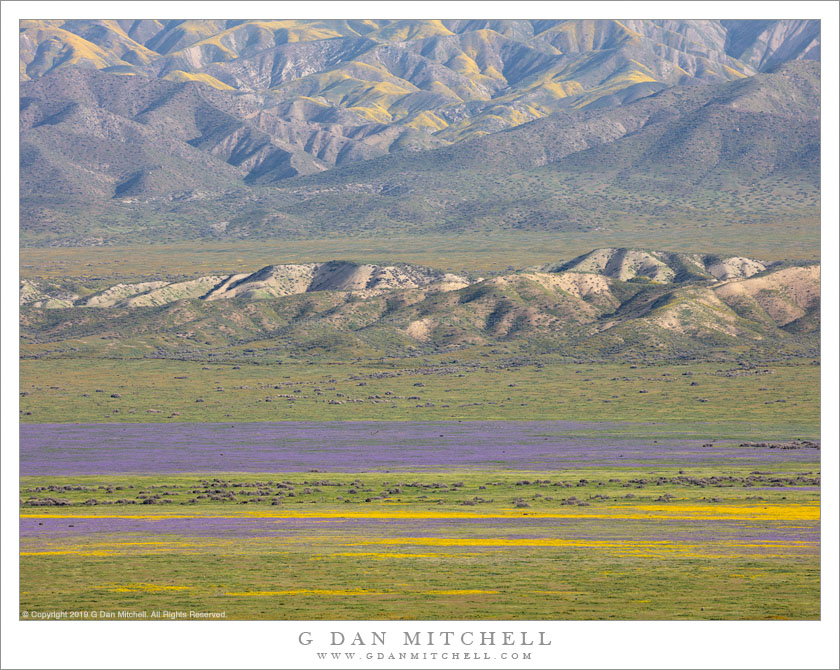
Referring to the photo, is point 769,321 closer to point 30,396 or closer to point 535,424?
point 535,424

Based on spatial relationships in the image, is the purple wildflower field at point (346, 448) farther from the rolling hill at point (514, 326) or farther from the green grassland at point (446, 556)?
the rolling hill at point (514, 326)

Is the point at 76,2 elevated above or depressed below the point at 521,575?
above

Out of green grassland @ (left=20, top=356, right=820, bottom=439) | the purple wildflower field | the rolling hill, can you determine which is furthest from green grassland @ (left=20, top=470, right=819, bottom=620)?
the rolling hill

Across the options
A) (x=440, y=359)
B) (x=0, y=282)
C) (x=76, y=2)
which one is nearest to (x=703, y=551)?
(x=0, y=282)

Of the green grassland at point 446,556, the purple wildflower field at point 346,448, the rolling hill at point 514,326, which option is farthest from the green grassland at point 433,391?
the green grassland at point 446,556

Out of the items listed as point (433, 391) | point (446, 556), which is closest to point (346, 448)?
point (433, 391)

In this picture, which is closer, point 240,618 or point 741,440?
point 240,618
